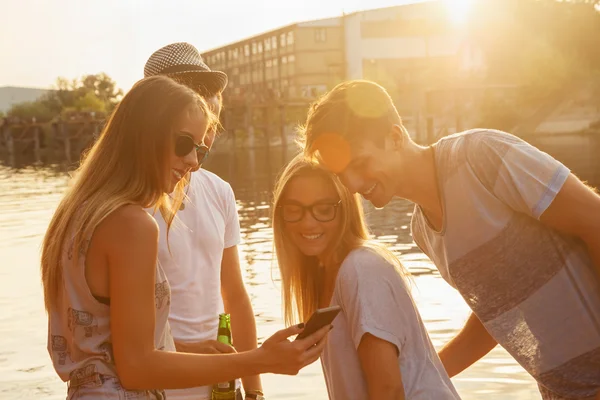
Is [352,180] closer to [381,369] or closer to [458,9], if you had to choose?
[381,369]

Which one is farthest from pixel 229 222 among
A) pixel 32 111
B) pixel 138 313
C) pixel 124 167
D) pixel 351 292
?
pixel 32 111

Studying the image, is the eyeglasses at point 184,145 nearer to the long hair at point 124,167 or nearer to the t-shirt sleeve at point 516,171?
the long hair at point 124,167

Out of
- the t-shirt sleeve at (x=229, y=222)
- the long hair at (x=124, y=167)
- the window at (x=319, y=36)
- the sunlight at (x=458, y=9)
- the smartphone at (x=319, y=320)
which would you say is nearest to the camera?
the long hair at (x=124, y=167)

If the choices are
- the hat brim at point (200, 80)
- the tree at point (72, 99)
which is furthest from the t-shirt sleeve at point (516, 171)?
the tree at point (72, 99)

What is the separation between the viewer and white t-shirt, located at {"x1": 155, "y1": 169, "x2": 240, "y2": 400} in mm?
3994

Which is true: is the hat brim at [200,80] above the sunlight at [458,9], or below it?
below

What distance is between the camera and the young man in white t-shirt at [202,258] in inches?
157

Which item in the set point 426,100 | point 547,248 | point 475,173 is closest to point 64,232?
point 475,173

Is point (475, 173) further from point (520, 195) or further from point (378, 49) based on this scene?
point (378, 49)

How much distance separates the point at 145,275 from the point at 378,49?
271 feet

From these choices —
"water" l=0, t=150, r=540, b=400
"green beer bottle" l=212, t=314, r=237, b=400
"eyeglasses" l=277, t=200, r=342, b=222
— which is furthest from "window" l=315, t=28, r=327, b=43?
"eyeglasses" l=277, t=200, r=342, b=222

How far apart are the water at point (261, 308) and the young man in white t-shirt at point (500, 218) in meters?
2.11

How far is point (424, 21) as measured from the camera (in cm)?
8388

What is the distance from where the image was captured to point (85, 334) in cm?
263
